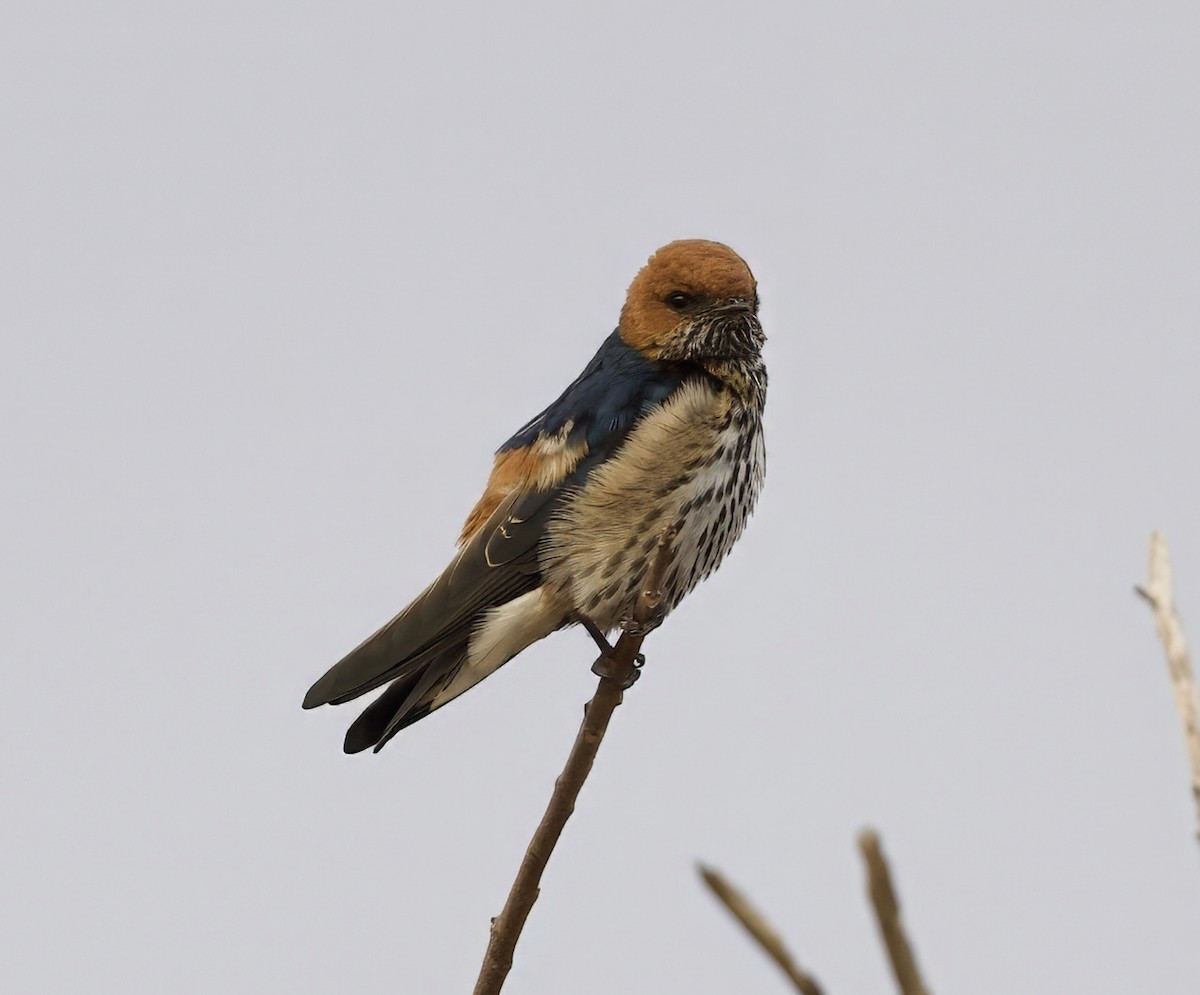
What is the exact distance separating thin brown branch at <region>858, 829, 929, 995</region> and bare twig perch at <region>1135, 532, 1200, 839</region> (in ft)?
1.67

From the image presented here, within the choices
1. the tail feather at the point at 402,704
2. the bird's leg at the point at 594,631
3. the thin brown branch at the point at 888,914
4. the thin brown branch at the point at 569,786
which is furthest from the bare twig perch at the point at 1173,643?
the tail feather at the point at 402,704

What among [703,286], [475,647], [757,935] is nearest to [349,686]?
[475,647]

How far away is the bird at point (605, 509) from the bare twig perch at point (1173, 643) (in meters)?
3.27

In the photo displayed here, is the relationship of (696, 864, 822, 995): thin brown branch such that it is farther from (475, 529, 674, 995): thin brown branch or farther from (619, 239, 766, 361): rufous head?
(619, 239, 766, 361): rufous head

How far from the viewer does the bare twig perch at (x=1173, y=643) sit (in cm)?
189

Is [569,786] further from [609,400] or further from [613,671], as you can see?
[609,400]

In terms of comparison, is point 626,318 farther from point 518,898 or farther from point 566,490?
point 518,898

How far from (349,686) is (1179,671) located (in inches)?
151

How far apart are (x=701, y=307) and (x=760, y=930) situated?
15.6 feet

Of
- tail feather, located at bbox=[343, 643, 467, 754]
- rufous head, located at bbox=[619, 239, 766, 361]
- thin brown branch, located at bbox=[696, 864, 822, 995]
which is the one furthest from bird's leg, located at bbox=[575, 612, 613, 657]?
thin brown branch, located at bbox=[696, 864, 822, 995]

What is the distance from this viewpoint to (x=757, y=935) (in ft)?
4.64

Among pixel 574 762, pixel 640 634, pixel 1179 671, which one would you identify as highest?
pixel 640 634

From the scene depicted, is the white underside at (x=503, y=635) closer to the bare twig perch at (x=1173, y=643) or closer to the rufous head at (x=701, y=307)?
the rufous head at (x=701, y=307)

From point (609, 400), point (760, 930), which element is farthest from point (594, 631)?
point (760, 930)
